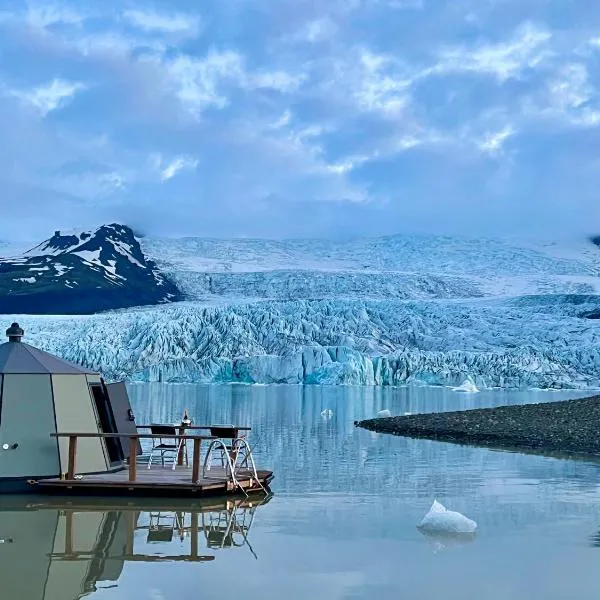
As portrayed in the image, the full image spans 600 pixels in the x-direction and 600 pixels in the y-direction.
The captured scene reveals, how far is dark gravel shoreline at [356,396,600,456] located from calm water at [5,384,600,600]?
3.16 m

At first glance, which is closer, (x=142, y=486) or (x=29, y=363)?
(x=142, y=486)

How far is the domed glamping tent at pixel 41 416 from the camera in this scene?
11.2m

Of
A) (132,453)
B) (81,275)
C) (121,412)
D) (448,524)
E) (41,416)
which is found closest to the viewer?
(448,524)

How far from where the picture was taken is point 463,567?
733 cm

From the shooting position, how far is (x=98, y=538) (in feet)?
27.8

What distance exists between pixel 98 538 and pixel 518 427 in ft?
46.1

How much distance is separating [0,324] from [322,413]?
72.0 feet

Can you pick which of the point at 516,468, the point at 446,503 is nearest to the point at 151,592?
the point at 446,503

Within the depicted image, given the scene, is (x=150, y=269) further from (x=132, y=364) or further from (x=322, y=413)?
(x=322, y=413)

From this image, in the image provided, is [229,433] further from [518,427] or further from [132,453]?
[518,427]

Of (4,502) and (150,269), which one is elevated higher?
(150,269)

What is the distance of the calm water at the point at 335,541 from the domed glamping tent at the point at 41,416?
75cm

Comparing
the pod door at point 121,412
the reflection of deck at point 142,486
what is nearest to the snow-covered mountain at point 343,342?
the pod door at point 121,412

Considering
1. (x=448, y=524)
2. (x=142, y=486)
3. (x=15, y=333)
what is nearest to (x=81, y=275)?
(x=15, y=333)
